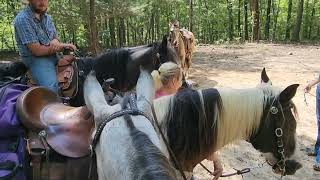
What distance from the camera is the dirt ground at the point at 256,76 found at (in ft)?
17.1

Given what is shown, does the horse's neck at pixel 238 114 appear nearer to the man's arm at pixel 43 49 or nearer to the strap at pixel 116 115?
the strap at pixel 116 115

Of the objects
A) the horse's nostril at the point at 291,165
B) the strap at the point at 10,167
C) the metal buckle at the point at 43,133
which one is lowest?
the horse's nostril at the point at 291,165

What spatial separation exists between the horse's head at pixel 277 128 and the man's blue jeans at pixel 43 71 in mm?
2250

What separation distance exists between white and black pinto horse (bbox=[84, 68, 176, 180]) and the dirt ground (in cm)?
151

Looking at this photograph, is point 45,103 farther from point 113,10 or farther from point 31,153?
point 113,10

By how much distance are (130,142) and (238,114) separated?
145 centimetres

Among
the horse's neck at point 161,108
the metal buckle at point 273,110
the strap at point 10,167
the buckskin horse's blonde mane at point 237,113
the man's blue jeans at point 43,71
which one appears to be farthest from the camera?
the man's blue jeans at point 43,71

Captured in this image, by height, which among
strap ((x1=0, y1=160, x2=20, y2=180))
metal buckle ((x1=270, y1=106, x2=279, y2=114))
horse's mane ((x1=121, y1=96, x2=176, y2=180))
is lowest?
strap ((x1=0, y1=160, x2=20, y2=180))

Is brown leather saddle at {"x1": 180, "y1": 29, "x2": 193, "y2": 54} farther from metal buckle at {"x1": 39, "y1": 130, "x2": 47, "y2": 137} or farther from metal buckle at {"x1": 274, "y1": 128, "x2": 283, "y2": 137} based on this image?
metal buckle at {"x1": 39, "y1": 130, "x2": 47, "y2": 137}

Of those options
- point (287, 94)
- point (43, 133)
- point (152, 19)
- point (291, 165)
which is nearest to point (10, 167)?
point (43, 133)

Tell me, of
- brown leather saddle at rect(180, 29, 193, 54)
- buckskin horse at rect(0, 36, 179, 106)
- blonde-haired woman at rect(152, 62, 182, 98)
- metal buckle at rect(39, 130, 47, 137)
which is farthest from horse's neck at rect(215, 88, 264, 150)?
brown leather saddle at rect(180, 29, 193, 54)

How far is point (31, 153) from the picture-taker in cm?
199

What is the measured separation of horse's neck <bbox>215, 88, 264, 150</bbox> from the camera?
2.61 metres

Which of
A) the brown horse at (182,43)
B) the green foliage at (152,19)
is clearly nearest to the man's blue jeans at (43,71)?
the brown horse at (182,43)
